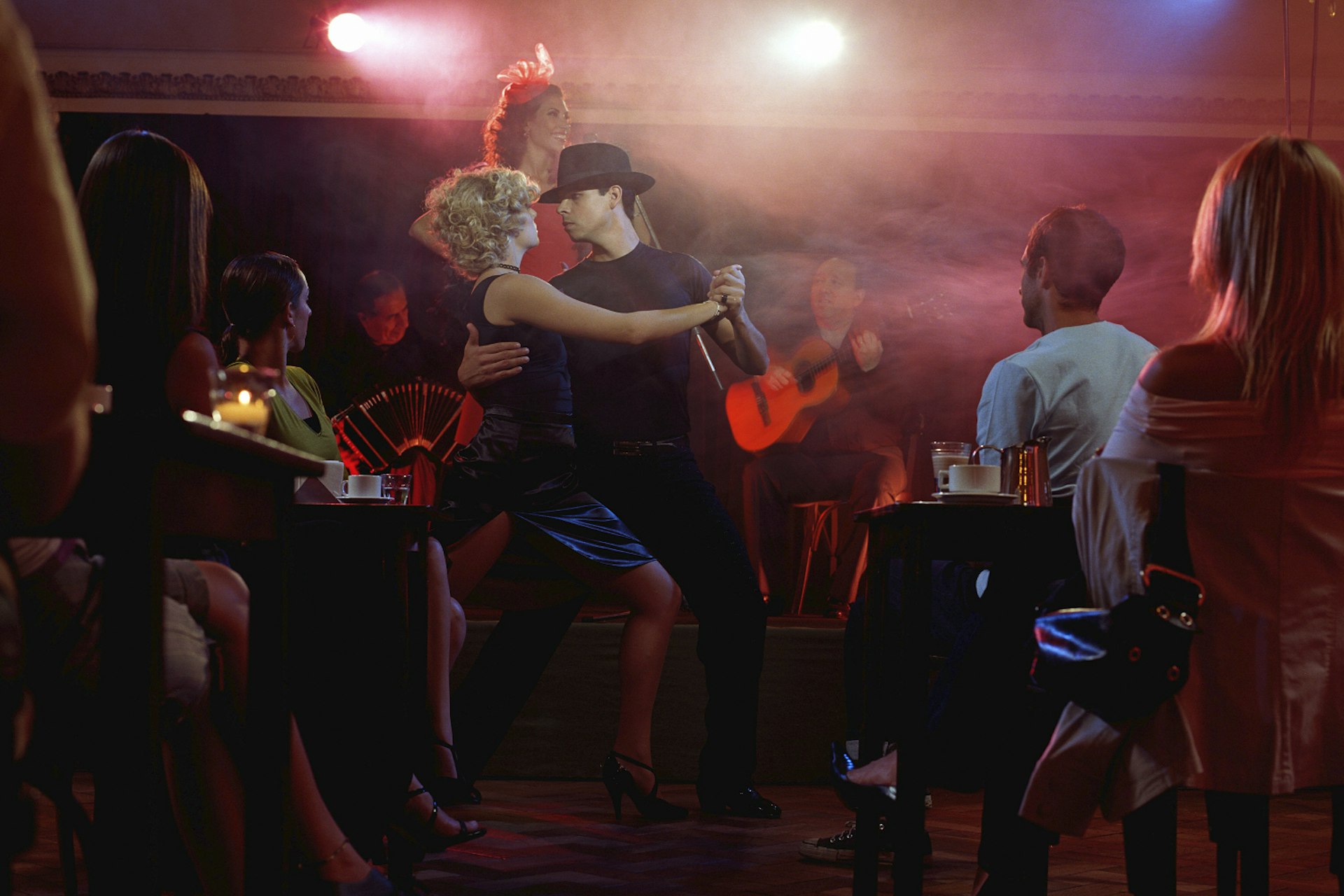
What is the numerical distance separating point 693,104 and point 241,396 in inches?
186

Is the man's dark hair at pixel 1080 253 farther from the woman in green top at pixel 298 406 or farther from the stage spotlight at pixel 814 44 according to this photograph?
the stage spotlight at pixel 814 44

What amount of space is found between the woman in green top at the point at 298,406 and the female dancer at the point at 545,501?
0.26 m

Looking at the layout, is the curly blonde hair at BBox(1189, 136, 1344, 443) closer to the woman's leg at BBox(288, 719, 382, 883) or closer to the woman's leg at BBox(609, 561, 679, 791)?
the woman's leg at BBox(288, 719, 382, 883)

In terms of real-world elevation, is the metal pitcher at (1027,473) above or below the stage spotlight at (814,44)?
below

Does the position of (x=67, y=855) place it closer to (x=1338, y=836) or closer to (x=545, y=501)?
(x=545, y=501)

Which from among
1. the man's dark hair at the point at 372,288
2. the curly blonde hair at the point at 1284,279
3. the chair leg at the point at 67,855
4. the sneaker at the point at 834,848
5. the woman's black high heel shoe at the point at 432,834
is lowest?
the sneaker at the point at 834,848

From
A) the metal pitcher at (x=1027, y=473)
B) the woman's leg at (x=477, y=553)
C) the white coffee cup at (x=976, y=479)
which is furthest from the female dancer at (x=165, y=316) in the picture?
the woman's leg at (x=477, y=553)

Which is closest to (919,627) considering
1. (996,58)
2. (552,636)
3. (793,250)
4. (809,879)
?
(809,879)

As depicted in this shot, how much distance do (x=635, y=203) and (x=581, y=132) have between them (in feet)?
1.46


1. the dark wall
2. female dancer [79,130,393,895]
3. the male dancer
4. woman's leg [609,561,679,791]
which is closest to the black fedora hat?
the male dancer

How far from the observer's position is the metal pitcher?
1.73 meters

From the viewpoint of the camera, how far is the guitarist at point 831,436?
5352mm

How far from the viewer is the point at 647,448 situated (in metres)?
3.13

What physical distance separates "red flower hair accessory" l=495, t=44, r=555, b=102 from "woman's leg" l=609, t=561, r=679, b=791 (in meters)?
3.46
